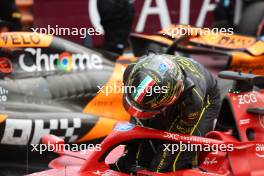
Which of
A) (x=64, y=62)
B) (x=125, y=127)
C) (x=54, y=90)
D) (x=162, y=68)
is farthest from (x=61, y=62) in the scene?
(x=162, y=68)

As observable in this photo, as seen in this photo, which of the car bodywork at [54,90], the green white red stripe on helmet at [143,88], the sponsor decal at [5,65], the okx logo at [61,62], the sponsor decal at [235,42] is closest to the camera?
the green white red stripe on helmet at [143,88]

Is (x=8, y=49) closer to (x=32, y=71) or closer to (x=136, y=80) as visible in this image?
(x=32, y=71)

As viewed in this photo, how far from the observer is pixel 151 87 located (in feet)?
14.7

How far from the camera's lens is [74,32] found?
10.9m

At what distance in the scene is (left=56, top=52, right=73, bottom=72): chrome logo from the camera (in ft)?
23.1

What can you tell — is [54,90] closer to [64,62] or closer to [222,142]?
[64,62]

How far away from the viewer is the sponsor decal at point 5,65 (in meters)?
6.65

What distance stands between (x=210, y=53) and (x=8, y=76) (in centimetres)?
236

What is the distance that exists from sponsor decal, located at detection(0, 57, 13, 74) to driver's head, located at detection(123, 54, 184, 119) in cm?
231

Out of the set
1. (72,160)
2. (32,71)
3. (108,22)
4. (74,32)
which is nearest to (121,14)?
(108,22)

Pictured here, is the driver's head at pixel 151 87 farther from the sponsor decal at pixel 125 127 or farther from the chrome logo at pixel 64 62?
the chrome logo at pixel 64 62

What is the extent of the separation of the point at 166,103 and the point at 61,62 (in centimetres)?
267

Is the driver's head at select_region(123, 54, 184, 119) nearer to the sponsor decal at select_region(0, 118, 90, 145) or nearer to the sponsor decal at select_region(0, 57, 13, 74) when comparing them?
the sponsor decal at select_region(0, 118, 90, 145)

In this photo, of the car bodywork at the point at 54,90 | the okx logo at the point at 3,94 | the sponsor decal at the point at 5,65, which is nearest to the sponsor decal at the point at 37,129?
the car bodywork at the point at 54,90
